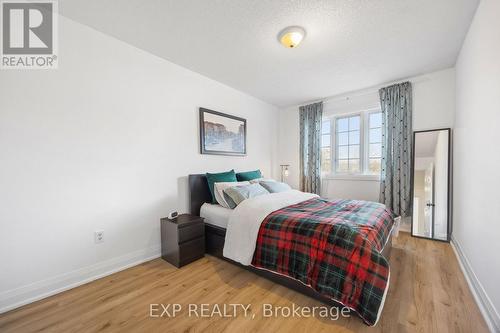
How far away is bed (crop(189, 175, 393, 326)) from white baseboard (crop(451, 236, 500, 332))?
0.63m

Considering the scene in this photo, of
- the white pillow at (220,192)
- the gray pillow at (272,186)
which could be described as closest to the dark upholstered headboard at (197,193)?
the white pillow at (220,192)

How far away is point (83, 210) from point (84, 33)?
5.66 feet

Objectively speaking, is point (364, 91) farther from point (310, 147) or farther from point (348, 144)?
point (310, 147)

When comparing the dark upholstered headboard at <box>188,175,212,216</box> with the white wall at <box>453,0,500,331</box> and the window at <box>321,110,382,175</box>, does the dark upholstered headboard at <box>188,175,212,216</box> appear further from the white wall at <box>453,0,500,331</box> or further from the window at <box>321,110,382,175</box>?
the white wall at <box>453,0,500,331</box>

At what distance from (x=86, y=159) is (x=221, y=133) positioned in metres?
1.84

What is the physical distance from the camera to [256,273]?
207cm

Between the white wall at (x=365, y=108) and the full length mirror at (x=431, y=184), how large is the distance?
23 cm

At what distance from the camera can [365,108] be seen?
3.63 meters

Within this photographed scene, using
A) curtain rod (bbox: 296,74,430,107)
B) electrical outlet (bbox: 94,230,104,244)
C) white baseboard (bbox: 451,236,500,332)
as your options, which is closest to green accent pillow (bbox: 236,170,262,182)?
electrical outlet (bbox: 94,230,104,244)

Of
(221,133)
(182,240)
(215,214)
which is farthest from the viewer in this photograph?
(221,133)

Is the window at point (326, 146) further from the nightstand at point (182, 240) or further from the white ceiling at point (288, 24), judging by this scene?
the nightstand at point (182, 240)

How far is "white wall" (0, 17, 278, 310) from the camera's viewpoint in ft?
5.33

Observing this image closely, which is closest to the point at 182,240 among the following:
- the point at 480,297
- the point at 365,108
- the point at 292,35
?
the point at 292,35

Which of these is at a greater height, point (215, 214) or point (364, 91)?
point (364, 91)
